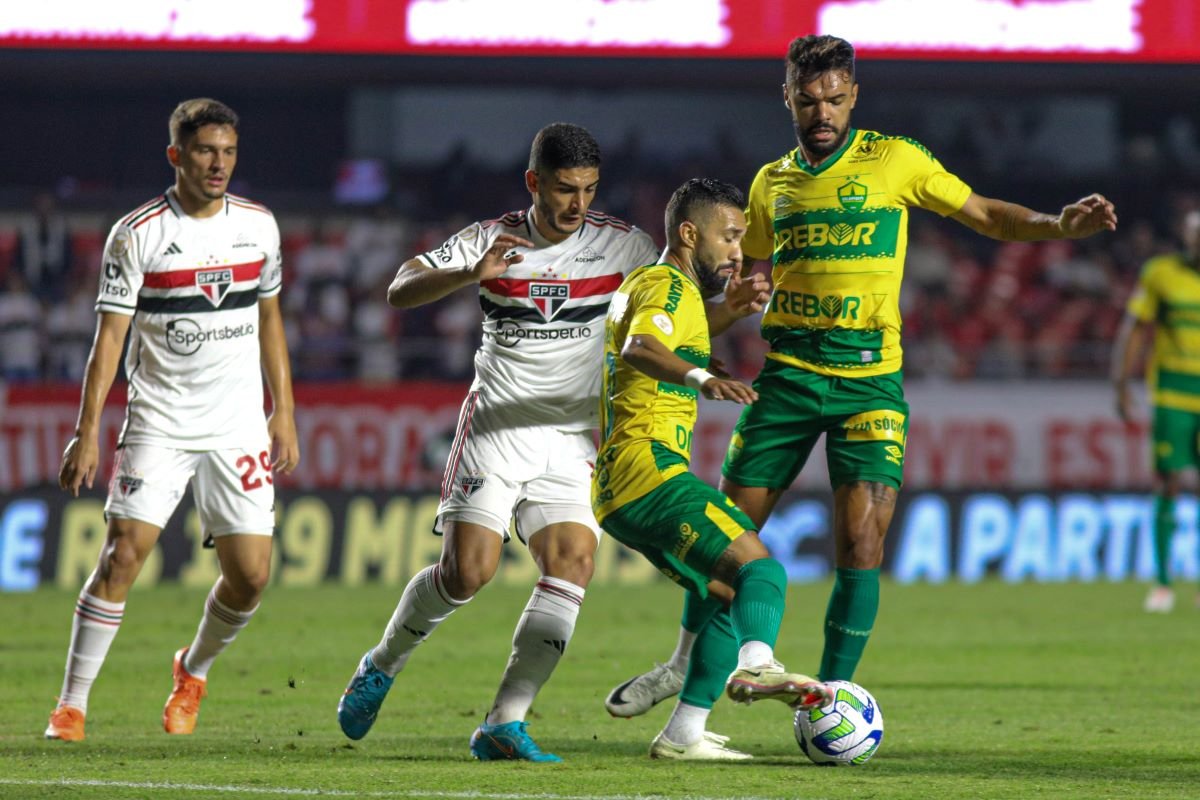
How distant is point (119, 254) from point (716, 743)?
2665 millimetres

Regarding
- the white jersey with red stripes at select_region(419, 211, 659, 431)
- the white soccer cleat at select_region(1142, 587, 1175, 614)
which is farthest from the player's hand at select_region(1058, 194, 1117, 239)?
the white soccer cleat at select_region(1142, 587, 1175, 614)

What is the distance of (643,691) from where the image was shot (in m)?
6.25

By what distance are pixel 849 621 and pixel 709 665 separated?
56 centimetres

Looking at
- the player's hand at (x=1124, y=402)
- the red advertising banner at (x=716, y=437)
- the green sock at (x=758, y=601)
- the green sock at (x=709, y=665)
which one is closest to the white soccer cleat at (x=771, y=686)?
the green sock at (x=758, y=601)

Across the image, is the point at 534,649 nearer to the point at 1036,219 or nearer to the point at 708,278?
the point at 708,278

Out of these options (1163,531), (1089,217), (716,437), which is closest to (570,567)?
(1089,217)

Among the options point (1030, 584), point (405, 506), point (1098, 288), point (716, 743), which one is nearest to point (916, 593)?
point (1030, 584)

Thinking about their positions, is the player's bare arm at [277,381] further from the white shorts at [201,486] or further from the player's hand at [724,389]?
the player's hand at [724,389]

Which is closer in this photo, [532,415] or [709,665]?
[709,665]

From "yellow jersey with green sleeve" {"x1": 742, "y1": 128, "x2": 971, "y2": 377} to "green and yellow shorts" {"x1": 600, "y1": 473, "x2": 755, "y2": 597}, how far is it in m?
0.90

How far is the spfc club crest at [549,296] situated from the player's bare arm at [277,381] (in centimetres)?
129

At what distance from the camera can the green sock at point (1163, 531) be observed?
1199 centimetres

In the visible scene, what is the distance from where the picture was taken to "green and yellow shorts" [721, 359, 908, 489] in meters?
6.06

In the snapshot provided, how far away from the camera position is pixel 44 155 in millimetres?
22578
